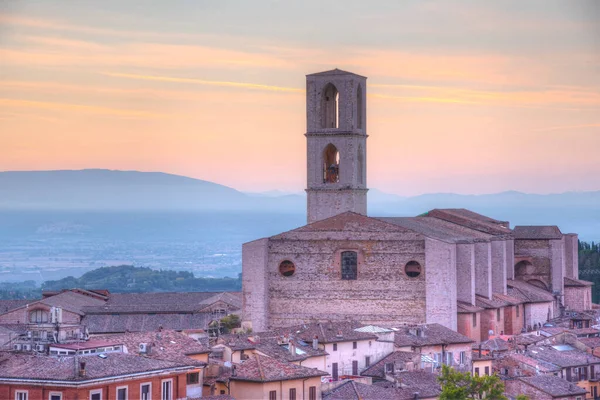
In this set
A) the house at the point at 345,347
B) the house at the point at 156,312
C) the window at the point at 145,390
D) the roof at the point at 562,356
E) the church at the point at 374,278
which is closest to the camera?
the window at the point at 145,390

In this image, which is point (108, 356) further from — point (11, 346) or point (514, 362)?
point (514, 362)

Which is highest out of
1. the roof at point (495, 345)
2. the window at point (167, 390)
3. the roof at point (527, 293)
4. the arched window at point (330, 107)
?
the arched window at point (330, 107)

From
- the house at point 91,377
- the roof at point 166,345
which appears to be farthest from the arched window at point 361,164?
the house at point 91,377

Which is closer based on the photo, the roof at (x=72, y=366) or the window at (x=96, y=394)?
the window at (x=96, y=394)

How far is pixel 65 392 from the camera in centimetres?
2695

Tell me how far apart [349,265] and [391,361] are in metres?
9.31

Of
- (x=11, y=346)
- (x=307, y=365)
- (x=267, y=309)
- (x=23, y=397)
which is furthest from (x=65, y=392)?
(x=267, y=309)

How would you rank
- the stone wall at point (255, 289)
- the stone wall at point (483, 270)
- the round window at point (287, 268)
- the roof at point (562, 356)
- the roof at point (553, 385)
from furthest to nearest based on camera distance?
1. the stone wall at point (483, 270)
2. the round window at point (287, 268)
3. the stone wall at point (255, 289)
4. the roof at point (562, 356)
5. the roof at point (553, 385)

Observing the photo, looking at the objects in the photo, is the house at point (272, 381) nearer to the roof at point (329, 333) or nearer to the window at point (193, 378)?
the window at point (193, 378)

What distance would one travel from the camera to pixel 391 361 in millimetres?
37375

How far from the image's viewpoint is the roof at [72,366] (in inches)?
1083

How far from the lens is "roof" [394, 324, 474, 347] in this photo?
39.2 metres

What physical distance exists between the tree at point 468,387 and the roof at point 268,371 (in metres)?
2.64

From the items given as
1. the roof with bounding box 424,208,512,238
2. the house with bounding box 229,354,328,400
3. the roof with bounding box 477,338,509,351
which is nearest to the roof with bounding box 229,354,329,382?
the house with bounding box 229,354,328,400
